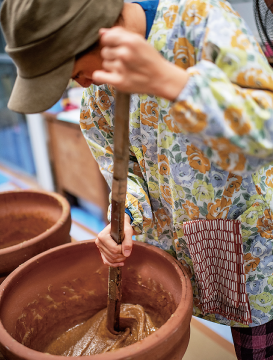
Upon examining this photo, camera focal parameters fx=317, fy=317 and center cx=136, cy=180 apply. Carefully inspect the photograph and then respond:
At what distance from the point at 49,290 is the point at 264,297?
1.91ft

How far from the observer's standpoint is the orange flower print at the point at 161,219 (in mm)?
914

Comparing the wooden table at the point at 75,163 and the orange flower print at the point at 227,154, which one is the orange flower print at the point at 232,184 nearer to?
the orange flower print at the point at 227,154

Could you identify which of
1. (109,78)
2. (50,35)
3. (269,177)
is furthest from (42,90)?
(269,177)

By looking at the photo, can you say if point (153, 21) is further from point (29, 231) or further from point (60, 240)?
point (29, 231)

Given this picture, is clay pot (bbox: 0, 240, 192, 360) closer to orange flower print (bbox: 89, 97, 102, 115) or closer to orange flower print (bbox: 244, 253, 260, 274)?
orange flower print (bbox: 244, 253, 260, 274)

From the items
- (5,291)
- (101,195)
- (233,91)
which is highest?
(233,91)

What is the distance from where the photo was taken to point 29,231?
3.86ft

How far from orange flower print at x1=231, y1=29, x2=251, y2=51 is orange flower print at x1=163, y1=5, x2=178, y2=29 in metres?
0.15

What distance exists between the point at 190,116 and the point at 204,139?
0.05 metres

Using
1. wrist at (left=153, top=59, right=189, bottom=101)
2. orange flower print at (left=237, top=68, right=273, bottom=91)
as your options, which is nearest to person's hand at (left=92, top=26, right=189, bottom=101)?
wrist at (left=153, top=59, right=189, bottom=101)

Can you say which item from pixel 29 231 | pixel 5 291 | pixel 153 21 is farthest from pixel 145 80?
pixel 29 231

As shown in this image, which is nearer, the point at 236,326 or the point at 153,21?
the point at 153,21

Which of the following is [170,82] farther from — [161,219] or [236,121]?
[161,219]

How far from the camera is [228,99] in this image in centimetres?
48
